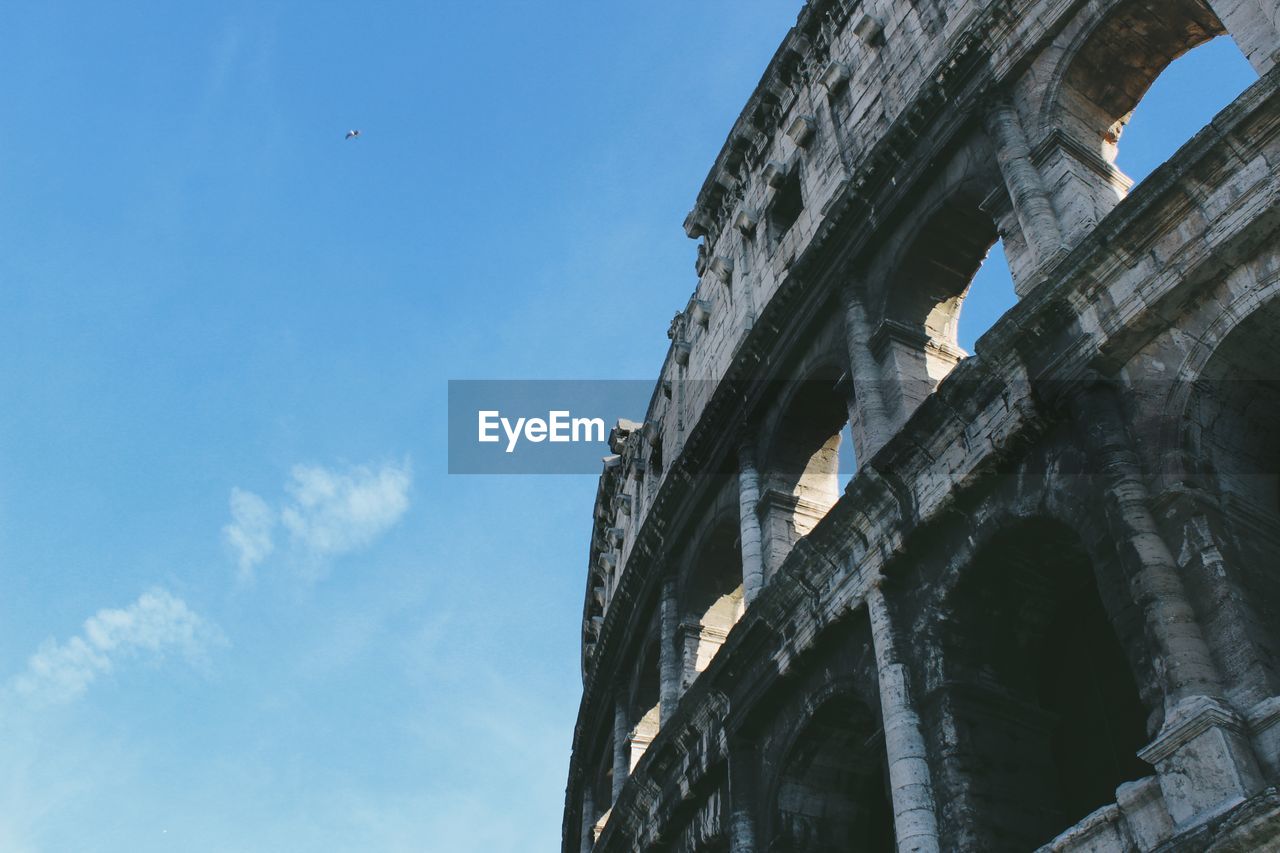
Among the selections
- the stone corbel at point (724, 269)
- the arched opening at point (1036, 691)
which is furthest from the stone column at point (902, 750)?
the stone corbel at point (724, 269)

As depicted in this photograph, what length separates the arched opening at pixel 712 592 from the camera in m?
15.0

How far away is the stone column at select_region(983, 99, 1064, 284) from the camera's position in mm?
10055

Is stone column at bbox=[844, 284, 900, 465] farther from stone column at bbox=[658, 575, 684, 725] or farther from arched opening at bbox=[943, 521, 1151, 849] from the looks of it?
stone column at bbox=[658, 575, 684, 725]

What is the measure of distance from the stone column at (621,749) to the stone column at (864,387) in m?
6.12

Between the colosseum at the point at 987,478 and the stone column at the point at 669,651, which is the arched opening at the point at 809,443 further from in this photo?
the stone column at the point at 669,651

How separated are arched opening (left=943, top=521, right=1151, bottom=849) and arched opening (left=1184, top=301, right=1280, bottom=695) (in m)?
1.29

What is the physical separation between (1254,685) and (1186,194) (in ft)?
10.8

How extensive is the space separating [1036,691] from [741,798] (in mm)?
2938

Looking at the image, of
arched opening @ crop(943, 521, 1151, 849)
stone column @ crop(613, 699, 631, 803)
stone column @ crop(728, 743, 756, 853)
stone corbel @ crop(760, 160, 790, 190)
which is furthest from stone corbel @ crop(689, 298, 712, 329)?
arched opening @ crop(943, 521, 1151, 849)

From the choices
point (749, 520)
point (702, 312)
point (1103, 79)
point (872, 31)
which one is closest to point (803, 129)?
point (872, 31)

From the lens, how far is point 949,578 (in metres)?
9.43

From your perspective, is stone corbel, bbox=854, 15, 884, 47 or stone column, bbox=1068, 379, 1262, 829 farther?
stone corbel, bbox=854, 15, 884, 47

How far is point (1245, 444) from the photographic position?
322 inches

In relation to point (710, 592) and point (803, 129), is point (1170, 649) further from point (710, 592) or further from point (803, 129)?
point (803, 129)
